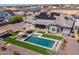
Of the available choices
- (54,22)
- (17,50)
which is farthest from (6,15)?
(54,22)

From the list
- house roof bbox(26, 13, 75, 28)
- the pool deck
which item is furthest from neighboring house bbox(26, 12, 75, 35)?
the pool deck

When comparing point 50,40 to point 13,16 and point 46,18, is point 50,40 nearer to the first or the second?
point 46,18

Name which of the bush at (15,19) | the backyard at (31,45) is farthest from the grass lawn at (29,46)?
the bush at (15,19)

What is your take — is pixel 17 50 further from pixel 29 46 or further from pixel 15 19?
pixel 15 19

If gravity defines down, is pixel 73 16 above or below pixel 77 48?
above

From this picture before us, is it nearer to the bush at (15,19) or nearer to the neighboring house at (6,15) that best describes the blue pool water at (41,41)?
the bush at (15,19)
